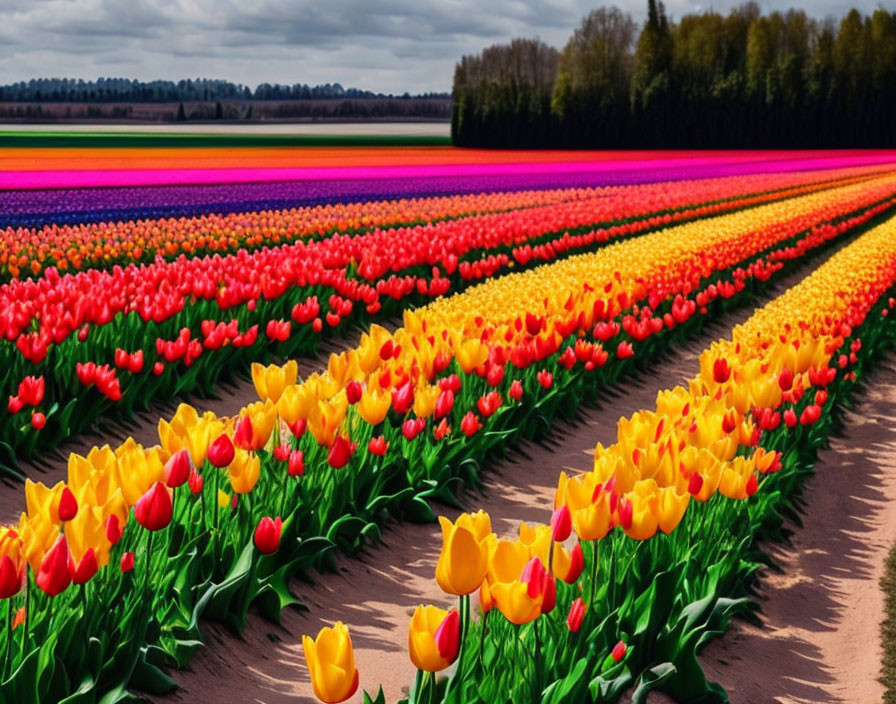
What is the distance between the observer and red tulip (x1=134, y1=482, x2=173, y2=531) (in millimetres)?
2996

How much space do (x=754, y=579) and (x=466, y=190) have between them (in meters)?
23.4

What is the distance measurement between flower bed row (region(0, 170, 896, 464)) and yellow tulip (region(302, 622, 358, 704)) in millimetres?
3534

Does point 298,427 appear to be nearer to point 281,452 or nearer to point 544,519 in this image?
point 281,452

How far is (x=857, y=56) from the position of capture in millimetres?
84250

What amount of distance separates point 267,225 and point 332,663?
565 inches

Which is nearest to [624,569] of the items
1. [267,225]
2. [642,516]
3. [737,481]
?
[642,516]

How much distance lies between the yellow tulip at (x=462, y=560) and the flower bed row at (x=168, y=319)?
11.2ft

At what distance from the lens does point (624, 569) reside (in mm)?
3938

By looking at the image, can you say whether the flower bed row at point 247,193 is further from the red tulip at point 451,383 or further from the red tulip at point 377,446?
the red tulip at point 377,446

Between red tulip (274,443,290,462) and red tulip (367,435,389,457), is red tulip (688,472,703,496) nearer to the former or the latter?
red tulip (367,435,389,457)

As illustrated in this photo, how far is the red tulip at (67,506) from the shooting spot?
3.02 meters

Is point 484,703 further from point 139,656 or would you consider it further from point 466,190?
point 466,190

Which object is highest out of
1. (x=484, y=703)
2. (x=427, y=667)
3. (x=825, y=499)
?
(x=427, y=667)

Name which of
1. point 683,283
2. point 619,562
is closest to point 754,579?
point 619,562
